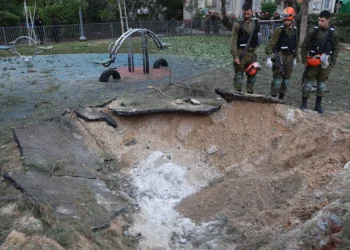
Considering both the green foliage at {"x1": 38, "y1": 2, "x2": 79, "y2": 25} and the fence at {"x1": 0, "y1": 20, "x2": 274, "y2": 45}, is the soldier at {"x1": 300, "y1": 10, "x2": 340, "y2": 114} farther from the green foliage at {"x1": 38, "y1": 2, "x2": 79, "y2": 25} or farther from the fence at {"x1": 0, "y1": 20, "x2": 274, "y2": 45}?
the green foliage at {"x1": 38, "y1": 2, "x2": 79, "y2": 25}

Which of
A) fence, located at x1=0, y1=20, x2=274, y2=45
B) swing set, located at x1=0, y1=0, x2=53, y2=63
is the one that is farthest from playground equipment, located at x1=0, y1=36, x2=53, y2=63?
fence, located at x1=0, y1=20, x2=274, y2=45

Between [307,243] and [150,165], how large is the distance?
A: 2.57 m

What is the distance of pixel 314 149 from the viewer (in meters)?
4.71

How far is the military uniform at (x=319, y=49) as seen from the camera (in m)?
5.58

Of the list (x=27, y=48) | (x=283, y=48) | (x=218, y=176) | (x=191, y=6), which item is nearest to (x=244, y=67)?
(x=283, y=48)

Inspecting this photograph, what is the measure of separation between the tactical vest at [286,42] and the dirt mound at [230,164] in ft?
4.14

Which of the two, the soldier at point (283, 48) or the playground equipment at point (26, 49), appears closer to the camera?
the soldier at point (283, 48)

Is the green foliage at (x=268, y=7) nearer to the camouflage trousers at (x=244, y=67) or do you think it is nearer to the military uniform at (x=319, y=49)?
the camouflage trousers at (x=244, y=67)

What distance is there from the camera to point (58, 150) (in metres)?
4.72

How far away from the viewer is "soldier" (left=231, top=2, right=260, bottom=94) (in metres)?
6.11

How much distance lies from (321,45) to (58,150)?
4.28m

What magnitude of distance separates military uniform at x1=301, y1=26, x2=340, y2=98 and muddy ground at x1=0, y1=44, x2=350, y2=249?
24.4 inches

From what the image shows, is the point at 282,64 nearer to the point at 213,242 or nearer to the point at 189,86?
the point at 189,86

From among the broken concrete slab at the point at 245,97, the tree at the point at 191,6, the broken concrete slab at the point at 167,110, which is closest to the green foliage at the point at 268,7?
the tree at the point at 191,6
